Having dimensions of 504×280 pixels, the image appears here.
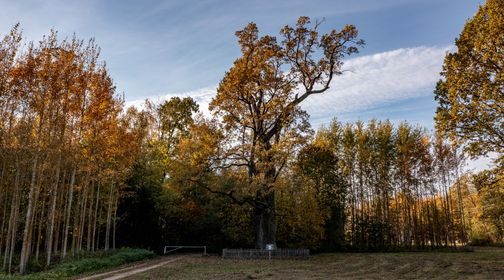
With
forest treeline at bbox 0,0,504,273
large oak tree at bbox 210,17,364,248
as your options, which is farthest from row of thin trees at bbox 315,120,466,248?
large oak tree at bbox 210,17,364,248

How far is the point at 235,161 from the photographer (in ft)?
66.3

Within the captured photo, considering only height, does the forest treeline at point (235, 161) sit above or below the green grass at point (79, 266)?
above

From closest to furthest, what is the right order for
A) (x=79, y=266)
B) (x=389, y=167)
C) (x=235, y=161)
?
(x=79, y=266), (x=235, y=161), (x=389, y=167)

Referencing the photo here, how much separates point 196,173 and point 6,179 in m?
8.36

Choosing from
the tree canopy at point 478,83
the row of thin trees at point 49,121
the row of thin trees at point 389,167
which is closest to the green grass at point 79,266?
the row of thin trees at point 49,121

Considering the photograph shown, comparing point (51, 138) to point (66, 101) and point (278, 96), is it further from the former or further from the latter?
point (278, 96)

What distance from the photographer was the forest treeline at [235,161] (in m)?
13.0

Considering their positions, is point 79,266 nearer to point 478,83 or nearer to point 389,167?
point 478,83

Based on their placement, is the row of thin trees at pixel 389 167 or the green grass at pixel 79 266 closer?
the green grass at pixel 79 266

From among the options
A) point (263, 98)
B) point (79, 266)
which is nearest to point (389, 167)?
point (263, 98)

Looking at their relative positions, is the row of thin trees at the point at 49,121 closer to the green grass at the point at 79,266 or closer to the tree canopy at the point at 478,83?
the green grass at the point at 79,266

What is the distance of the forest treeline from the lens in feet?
42.7

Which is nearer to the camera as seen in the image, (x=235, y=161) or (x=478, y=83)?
(x=478, y=83)

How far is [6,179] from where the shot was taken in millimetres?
14797
